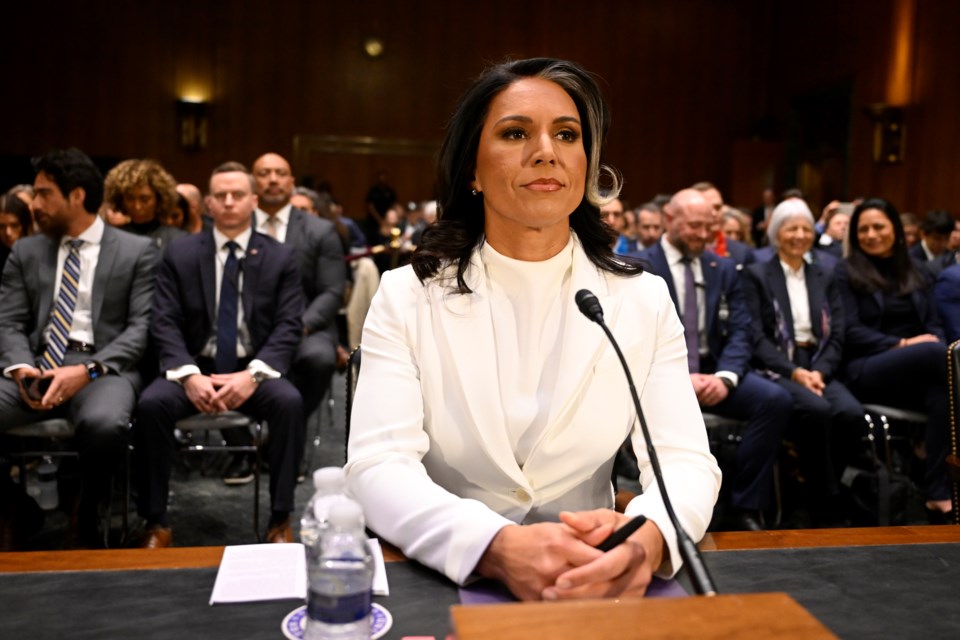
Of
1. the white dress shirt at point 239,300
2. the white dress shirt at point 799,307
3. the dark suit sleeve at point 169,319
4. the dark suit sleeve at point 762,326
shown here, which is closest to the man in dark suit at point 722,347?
the dark suit sleeve at point 762,326

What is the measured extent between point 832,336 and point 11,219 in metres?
4.27

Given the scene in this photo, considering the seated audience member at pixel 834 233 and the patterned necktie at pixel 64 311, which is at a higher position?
the seated audience member at pixel 834 233

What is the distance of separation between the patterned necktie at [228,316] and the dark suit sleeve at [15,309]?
0.70 m

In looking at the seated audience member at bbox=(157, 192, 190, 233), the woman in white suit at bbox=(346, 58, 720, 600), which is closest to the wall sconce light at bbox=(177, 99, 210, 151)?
the seated audience member at bbox=(157, 192, 190, 233)

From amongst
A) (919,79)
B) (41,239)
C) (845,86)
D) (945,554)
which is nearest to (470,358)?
(945,554)

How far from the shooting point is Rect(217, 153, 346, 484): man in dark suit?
13.6 feet

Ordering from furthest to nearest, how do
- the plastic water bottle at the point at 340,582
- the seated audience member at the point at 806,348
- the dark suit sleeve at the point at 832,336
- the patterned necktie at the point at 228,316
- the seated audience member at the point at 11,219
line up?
the seated audience member at the point at 11,219 < the dark suit sleeve at the point at 832,336 < the seated audience member at the point at 806,348 < the patterned necktie at the point at 228,316 < the plastic water bottle at the point at 340,582

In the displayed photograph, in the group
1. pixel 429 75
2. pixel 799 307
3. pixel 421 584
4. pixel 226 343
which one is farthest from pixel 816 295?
pixel 429 75

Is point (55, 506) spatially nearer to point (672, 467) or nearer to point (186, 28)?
point (672, 467)

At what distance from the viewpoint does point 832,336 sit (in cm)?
432

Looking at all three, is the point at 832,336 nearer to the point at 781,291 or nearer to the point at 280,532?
the point at 781,291

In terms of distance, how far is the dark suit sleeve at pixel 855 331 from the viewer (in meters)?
4.30

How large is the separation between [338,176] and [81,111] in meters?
3.08

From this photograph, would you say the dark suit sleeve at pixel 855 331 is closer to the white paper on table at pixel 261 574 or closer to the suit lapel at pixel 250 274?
the suit lapel at pixel 250 274
